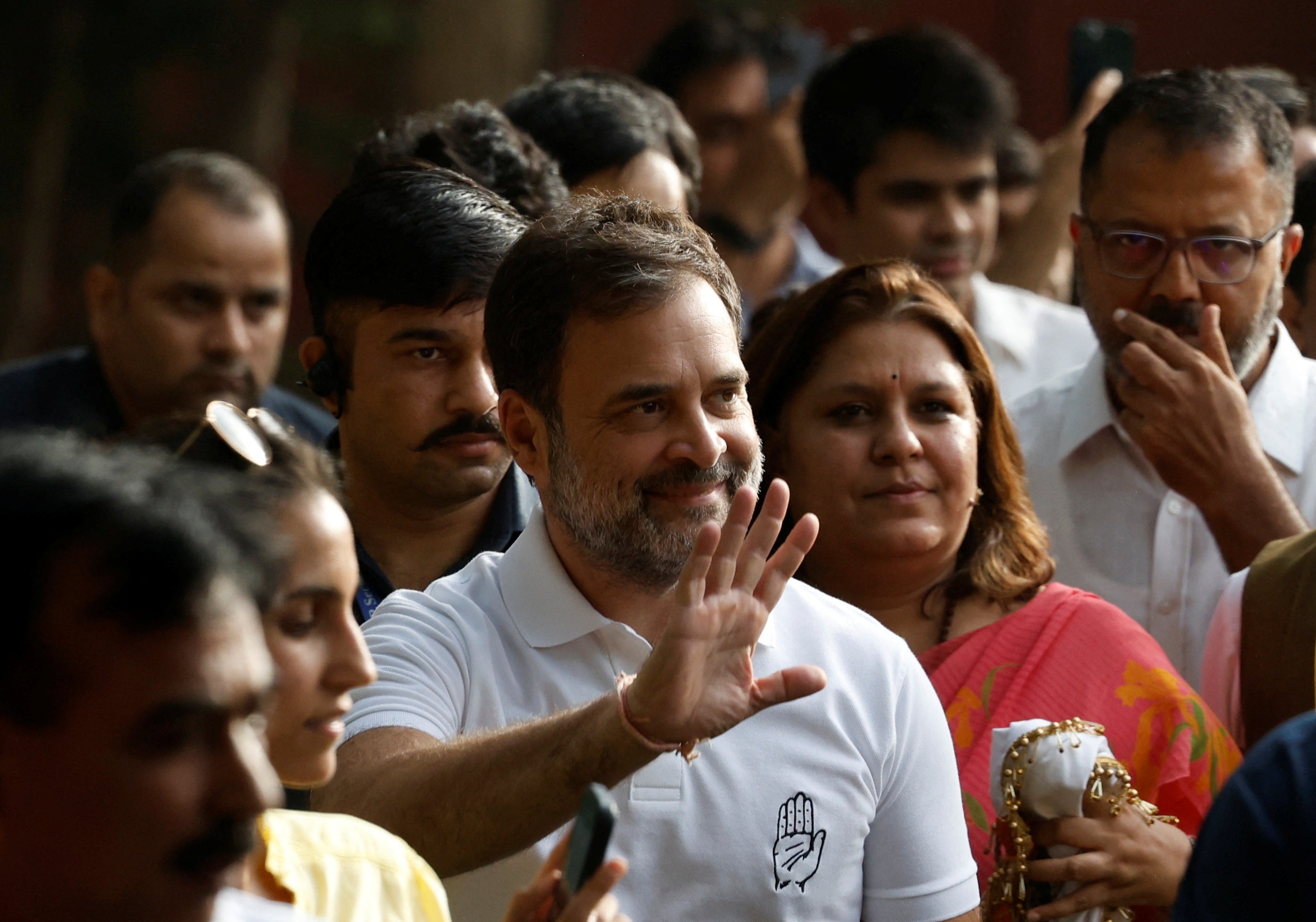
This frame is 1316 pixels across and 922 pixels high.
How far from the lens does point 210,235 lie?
409cm

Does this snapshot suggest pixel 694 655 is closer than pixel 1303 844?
No

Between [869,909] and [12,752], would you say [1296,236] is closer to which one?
[869,909]

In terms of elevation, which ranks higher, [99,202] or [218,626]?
[218,626]

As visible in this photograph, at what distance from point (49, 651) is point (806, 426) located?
5.47 feet

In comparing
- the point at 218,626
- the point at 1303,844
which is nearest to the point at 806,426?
the point at 1303,844

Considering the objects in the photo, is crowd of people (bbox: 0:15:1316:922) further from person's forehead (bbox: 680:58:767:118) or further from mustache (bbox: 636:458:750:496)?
person's forehead (bbox: 680:58:767:118)

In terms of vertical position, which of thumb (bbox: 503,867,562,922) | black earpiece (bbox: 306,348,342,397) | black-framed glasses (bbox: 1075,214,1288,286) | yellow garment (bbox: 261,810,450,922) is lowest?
yellow garment (bbox: 261,810,450,922)

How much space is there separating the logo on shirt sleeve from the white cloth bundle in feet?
1.17

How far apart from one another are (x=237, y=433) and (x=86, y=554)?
51 centimetres

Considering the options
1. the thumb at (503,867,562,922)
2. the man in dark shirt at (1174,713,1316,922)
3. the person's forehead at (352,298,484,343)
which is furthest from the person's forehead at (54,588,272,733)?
the person's forehead at (352,298,484,343)

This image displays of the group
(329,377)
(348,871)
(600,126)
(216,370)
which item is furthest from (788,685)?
(216,370)

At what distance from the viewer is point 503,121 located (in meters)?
3.20

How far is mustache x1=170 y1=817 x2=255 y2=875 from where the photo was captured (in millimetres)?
1288

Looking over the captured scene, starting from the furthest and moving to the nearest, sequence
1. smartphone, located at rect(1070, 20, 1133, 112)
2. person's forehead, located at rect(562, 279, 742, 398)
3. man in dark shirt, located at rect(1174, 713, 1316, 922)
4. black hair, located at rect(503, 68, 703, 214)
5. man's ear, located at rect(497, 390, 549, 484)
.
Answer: smartphone, located at rect(1070, 20, 1133, 112), black hair, located at rect(503, 68, 703, 214), man's ear, located at rect(497, 390, 549, 484), person's forehead, located at rect(562, 279, 742, 398), man in dark shirt, located at rect(1174, 713, 1316, 922)
